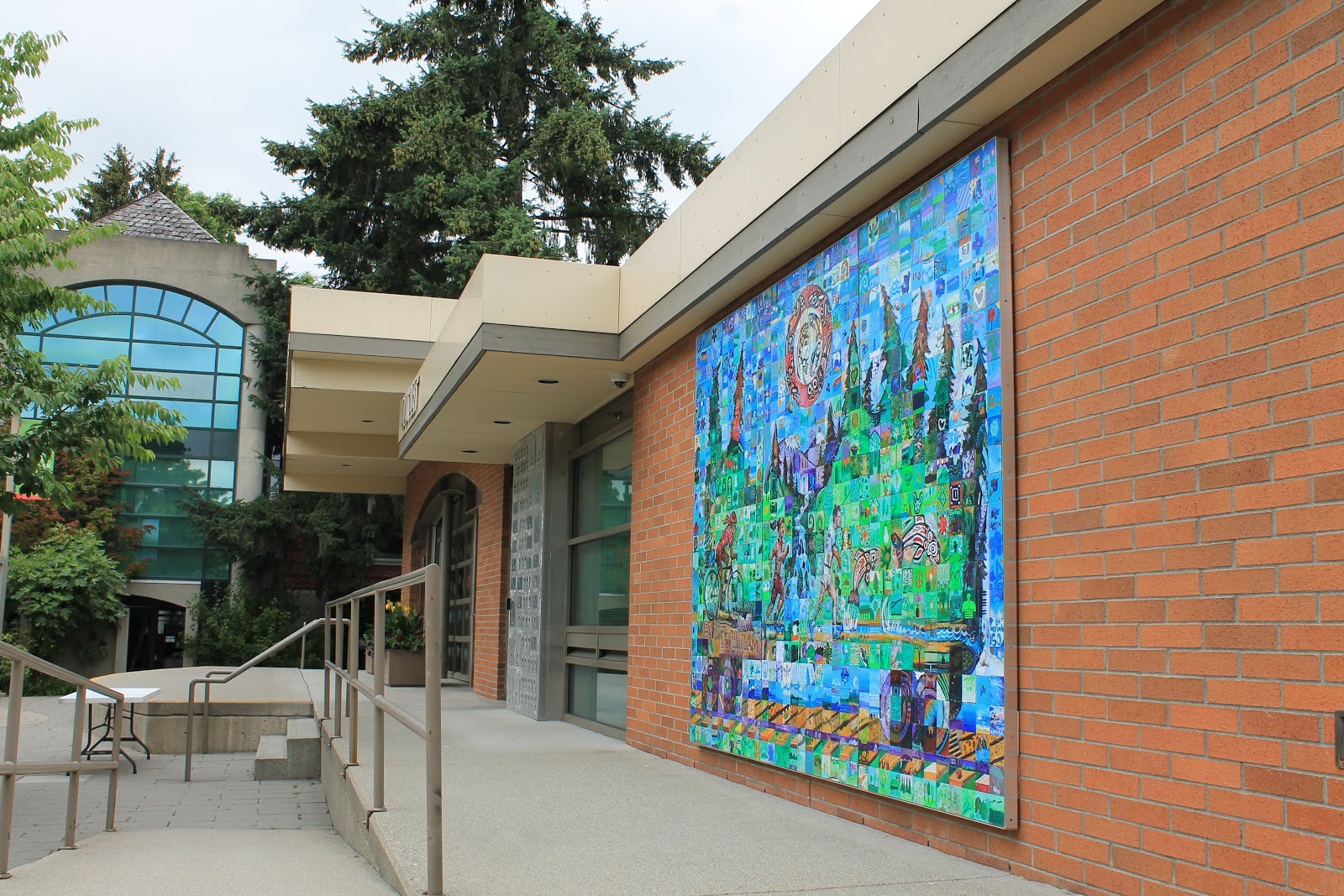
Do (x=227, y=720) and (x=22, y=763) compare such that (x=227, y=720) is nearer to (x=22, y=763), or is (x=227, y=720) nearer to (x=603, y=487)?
(x=603, y=487)

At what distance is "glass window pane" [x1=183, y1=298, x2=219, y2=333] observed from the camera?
28.0 metres

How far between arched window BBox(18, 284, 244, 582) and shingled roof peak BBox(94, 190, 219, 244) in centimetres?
236

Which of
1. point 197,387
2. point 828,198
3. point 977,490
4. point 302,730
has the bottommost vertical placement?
point 302,730

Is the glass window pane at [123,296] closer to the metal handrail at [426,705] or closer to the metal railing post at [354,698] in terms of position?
the metal handrail at [426,705]

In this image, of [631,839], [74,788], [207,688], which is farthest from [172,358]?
[631,839]

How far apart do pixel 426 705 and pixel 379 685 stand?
158 cm

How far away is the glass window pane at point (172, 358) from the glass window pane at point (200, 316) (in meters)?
0.52

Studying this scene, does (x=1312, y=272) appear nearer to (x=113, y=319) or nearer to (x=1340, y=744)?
(x=1340, y=744)

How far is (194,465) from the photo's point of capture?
2769 centimetres

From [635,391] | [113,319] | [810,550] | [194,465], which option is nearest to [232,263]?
[113,319]

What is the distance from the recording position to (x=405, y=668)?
15062 millimetres

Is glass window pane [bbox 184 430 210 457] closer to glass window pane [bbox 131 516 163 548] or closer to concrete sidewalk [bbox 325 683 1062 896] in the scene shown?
glass window pane [bbox 131 516 163 548]

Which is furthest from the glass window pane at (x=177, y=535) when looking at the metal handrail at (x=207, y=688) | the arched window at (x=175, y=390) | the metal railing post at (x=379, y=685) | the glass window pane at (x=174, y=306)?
the metal railing post at (x=379, y=685)

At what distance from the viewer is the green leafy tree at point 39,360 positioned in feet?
29.4
